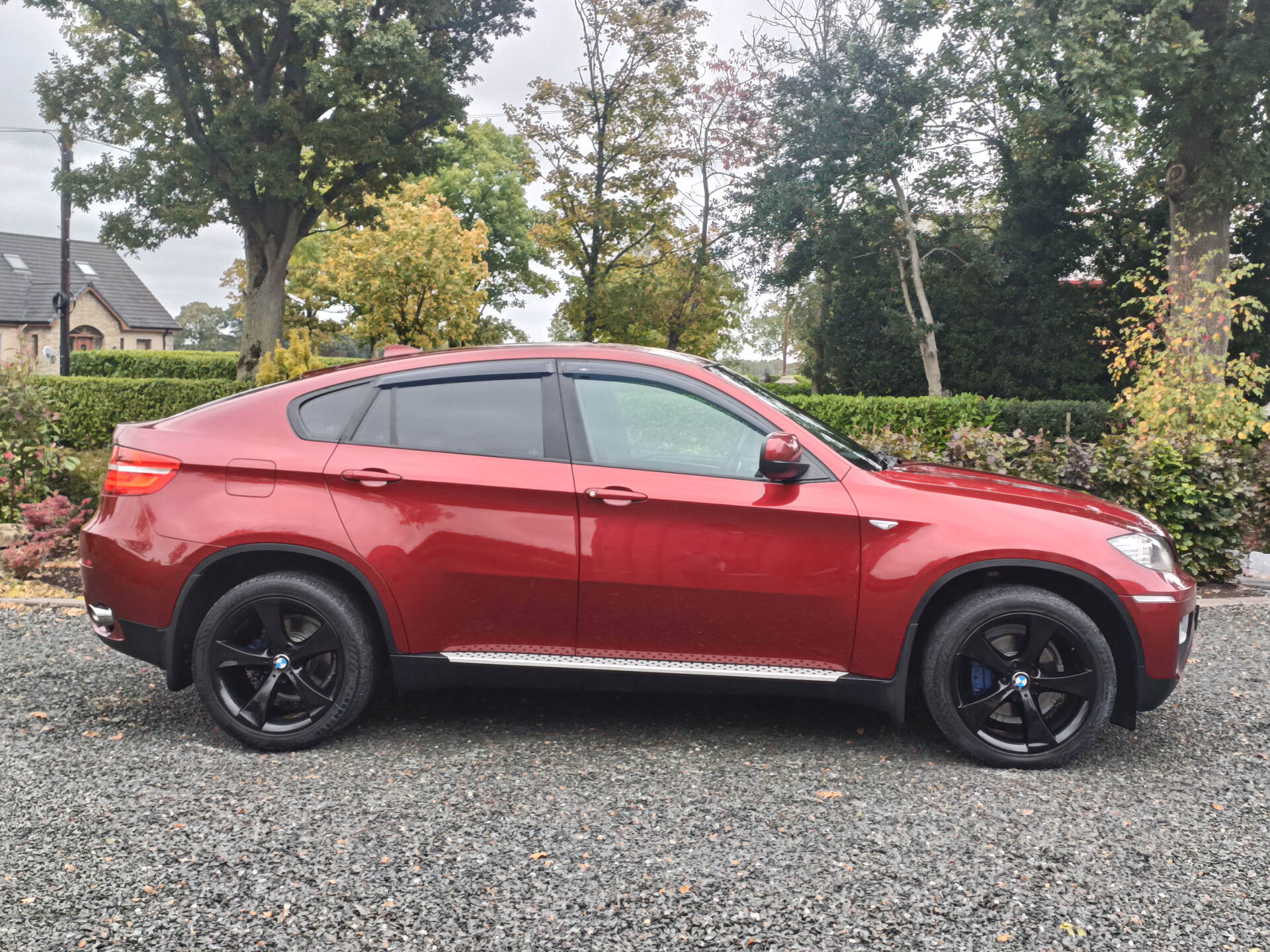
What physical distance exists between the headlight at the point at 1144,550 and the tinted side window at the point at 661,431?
149 cm

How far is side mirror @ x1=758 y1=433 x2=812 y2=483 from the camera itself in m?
3.60

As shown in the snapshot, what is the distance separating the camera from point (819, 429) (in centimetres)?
416

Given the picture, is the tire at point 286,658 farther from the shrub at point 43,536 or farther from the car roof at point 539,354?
the shrub at point 43,536

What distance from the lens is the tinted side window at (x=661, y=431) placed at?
3850 mm

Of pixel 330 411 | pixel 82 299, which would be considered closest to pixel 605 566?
pixel 330 411

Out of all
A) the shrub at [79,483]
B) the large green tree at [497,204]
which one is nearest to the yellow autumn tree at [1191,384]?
the shrub at [79,483]

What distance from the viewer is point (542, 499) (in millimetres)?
3781

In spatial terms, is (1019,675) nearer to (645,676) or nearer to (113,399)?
(645,676)

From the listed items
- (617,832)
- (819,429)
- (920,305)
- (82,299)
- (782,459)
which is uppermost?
(82,299)

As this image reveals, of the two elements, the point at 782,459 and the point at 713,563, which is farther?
the point at 713,563

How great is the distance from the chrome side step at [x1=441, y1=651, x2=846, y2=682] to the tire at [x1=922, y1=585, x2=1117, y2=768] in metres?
0.45

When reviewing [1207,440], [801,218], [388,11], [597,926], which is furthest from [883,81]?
[597,926]

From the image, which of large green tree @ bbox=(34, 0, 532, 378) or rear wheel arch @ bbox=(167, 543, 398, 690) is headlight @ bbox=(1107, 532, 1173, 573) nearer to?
rear wheel arch @ bbox=(167, 543, 398, 690)

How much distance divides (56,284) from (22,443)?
2022 inches
